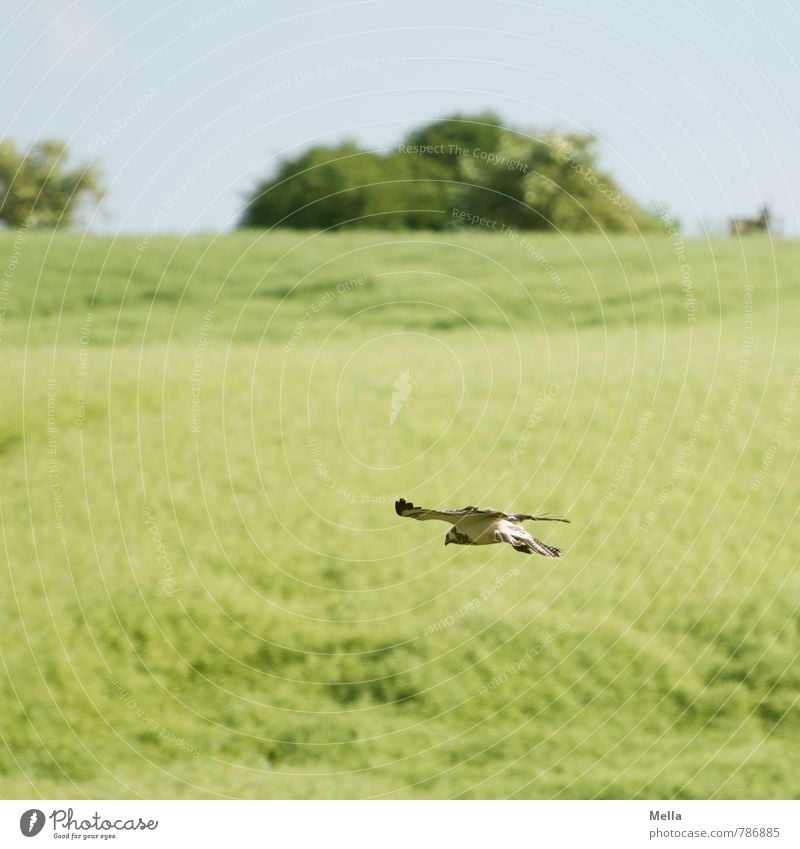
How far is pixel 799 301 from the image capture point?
64.9 feet

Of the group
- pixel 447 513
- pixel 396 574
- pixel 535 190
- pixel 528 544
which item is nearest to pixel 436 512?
pixel 447 513

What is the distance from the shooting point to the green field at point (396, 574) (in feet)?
31.1

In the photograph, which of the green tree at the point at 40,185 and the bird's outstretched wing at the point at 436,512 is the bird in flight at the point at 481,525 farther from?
the green tree at the point at 40,185

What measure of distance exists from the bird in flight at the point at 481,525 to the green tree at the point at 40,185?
1550 centimetres

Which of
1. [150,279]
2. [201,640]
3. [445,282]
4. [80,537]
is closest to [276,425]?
[80,537]

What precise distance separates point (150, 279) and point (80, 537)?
10703 millimetres

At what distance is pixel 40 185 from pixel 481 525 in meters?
18.4

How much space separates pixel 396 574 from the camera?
1108 cm

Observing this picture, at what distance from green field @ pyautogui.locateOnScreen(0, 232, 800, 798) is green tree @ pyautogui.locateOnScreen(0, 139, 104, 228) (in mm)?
4866

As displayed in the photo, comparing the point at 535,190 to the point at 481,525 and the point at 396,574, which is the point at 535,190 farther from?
the point at 481,525

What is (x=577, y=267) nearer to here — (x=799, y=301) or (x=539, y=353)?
(x=799, y=301)

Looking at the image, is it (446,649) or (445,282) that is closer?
(446,649)

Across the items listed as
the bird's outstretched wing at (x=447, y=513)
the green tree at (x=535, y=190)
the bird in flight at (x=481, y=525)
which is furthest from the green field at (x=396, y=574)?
the green tree at (x=535, y=190)

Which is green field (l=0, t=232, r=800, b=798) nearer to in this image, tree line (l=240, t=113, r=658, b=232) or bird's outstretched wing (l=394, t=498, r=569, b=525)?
bird's outstretched wing (l=394, t=498, r=569, b=525)
